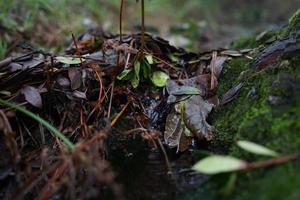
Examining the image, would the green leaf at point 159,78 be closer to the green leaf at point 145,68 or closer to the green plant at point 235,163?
the green leaf at point 145,68

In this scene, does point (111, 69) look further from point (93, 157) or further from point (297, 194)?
point (297, 194)

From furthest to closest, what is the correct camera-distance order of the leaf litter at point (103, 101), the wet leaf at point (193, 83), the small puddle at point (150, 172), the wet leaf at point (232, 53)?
the wet leaf at point (232, 53), the wet leaf at point (193, 83), the leaf litter at point (103, 101), the small puddle at point (150, 172)

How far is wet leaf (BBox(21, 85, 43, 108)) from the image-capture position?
1.59 meters

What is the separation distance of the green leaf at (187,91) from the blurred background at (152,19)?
587 millimetres

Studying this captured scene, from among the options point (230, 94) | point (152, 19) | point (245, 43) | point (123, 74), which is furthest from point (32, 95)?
point (152, 19)

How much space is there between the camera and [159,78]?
187 cm

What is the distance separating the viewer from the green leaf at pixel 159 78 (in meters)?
1.85

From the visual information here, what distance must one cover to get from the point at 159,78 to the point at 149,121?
231 mm

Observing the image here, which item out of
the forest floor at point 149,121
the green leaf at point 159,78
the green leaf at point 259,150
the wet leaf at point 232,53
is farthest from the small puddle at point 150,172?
the wet leaf at point 232,53

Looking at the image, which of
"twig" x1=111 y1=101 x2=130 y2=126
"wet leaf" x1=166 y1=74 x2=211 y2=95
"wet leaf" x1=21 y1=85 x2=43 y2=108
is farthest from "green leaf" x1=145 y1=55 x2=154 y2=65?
"wet leaf" x1=21 y1=85 x2=43 y2=108

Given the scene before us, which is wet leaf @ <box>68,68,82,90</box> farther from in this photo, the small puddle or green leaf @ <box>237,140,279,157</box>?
green leaf @ <box>237,140,279,157</box>

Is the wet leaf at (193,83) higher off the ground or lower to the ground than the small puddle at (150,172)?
higher

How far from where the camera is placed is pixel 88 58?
1856mm

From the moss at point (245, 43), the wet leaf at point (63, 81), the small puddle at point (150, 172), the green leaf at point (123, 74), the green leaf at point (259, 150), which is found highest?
the moss at point (245, 43)
